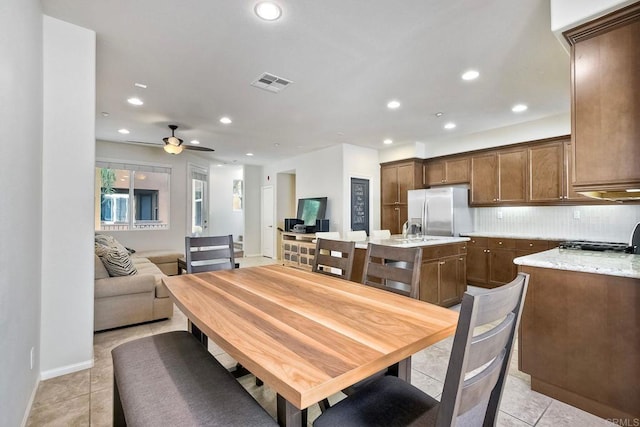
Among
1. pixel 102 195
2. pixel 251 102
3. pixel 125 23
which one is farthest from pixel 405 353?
pixel 102 195

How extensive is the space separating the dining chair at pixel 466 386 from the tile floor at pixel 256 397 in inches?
35.4

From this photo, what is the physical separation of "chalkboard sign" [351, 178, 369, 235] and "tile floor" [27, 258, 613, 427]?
3.78 meters

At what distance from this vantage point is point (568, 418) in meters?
1.78

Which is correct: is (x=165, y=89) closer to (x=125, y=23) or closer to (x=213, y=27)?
(x=125, y=23)

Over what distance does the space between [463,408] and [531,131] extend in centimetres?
520

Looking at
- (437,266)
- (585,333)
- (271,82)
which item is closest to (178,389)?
(585,333)

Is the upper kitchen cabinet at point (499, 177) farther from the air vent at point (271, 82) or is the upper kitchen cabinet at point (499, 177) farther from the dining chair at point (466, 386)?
the dining chair at point (466, 386)

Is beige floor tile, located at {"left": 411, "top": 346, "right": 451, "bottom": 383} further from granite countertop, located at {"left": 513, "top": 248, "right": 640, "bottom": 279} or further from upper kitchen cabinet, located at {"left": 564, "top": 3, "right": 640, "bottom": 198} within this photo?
upper kitchen cabinet, located at {"left": 564, "top": 3, "right": 640, "bottom": 198}

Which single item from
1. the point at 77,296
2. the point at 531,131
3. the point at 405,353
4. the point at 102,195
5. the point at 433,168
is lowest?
the point at 77,296

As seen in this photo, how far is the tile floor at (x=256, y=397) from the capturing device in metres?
1.75

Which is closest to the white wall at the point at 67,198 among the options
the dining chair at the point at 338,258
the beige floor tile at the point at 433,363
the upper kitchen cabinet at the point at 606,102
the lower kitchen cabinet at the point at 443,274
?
the dining chair at the point at 338,258

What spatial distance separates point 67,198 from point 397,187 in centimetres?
532

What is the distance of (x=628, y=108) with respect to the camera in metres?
1.71

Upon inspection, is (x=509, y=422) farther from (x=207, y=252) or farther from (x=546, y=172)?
(x=546, y=172)
